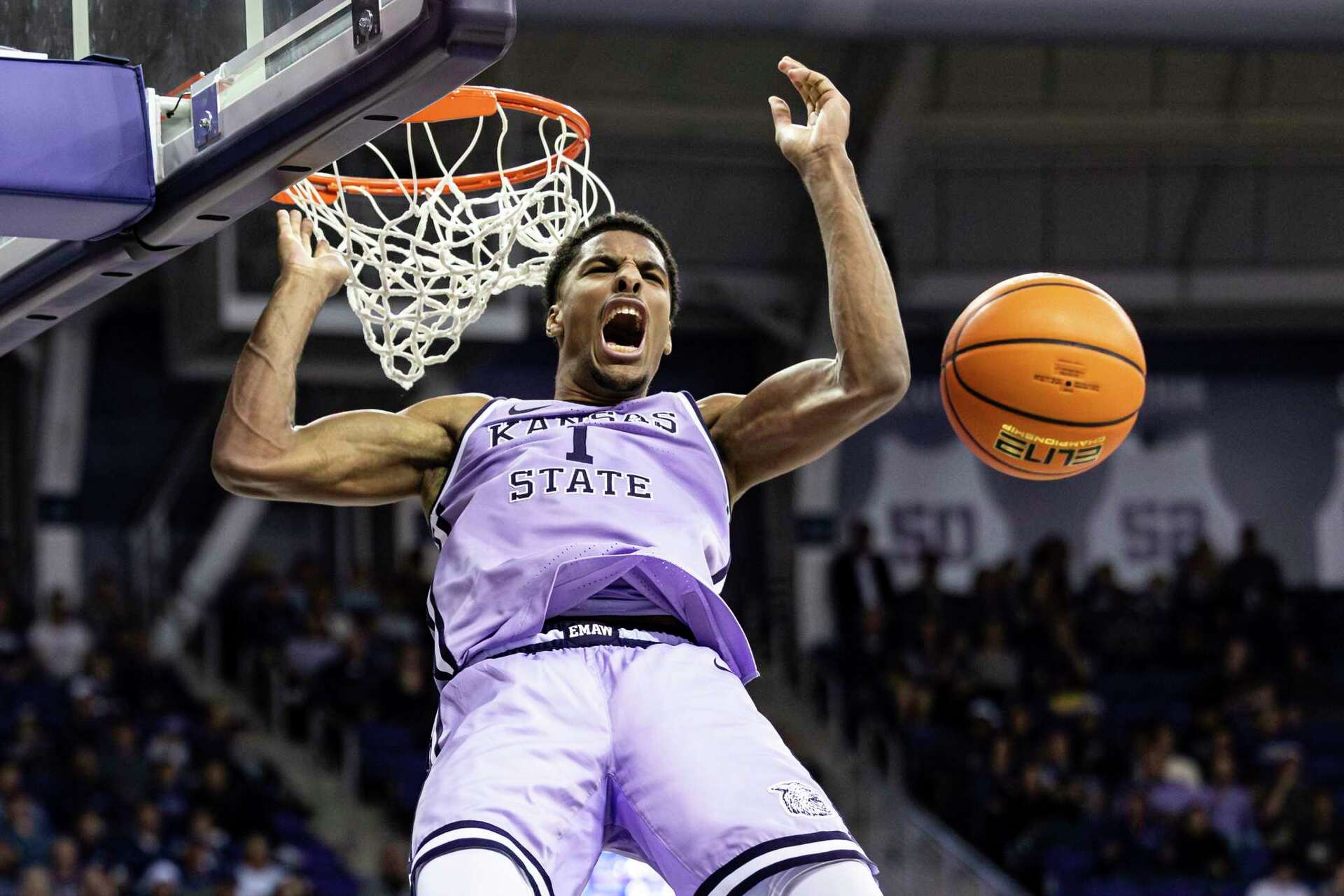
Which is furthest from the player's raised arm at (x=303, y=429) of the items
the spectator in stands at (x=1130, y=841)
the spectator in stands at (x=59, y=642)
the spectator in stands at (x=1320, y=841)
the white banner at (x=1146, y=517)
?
the white banner at (x=1146, y=517)

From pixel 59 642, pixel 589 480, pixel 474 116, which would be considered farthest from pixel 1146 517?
pixel 589 480

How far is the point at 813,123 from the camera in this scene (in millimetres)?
3447

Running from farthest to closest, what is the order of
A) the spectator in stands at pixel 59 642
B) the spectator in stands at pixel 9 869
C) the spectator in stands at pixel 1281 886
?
1. the spectator in stands at pixel 59 642
2. the spectator in stands at pixel 1281 886
3. the spectator in stands at pixel 9 869

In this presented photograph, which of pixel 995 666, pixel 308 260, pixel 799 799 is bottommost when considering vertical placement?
pixel 995 666

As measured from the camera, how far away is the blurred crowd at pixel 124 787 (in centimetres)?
1005

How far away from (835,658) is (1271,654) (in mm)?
3443

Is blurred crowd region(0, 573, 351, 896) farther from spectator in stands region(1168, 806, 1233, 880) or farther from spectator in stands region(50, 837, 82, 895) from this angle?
spectator in stands region(1168, 806, 1233, 880)

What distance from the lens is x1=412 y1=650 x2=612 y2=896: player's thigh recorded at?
9.73 feet

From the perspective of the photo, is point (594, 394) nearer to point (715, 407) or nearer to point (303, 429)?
point (715, 407)

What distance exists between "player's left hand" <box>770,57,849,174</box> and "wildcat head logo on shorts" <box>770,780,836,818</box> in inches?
43.7

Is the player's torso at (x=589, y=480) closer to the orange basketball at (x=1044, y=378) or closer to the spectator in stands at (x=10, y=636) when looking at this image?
the orange basketball at (x=1044, y=378)

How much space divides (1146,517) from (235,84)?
48.5 ft

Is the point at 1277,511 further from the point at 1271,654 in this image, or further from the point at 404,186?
the point at 404,186

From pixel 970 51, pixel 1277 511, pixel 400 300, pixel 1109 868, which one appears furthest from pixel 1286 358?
pixel 400 300
